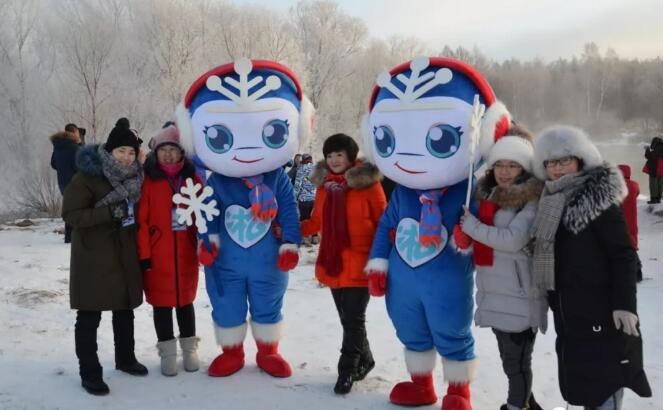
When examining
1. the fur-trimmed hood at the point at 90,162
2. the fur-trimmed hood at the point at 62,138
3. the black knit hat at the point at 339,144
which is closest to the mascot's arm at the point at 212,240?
the fur-trimmed hood at the point at 90,162

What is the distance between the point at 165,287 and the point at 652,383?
3053 mm

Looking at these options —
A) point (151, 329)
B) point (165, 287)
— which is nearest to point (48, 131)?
point (151, 329)

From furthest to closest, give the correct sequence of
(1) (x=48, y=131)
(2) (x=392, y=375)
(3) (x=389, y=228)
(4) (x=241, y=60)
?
(1) (x=48, y=131)
(2) (x=392, y=375)
(4) (x=241, y=60)
(3) (x=389, y=228)

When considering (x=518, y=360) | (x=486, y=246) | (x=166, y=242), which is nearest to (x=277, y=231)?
(x=166, y=242)

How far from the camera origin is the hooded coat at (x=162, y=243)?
326 cm

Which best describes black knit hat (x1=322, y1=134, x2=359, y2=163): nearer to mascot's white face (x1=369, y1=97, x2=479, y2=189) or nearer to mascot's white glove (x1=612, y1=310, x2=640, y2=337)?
mascot's white face (x1=369, y1=97, x2=479, y2=189)

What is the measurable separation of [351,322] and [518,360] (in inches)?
38.6

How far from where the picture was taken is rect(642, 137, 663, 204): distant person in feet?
35.6

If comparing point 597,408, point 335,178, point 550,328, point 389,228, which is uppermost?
point 335,178

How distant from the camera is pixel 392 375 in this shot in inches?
140

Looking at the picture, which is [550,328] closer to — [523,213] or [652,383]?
[652,383]

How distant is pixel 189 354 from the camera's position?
352 centimetres

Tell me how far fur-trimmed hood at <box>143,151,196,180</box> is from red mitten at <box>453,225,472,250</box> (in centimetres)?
170

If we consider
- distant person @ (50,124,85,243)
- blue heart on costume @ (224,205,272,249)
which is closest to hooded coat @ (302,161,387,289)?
blue heart on costume @ (224,205,272,249)
